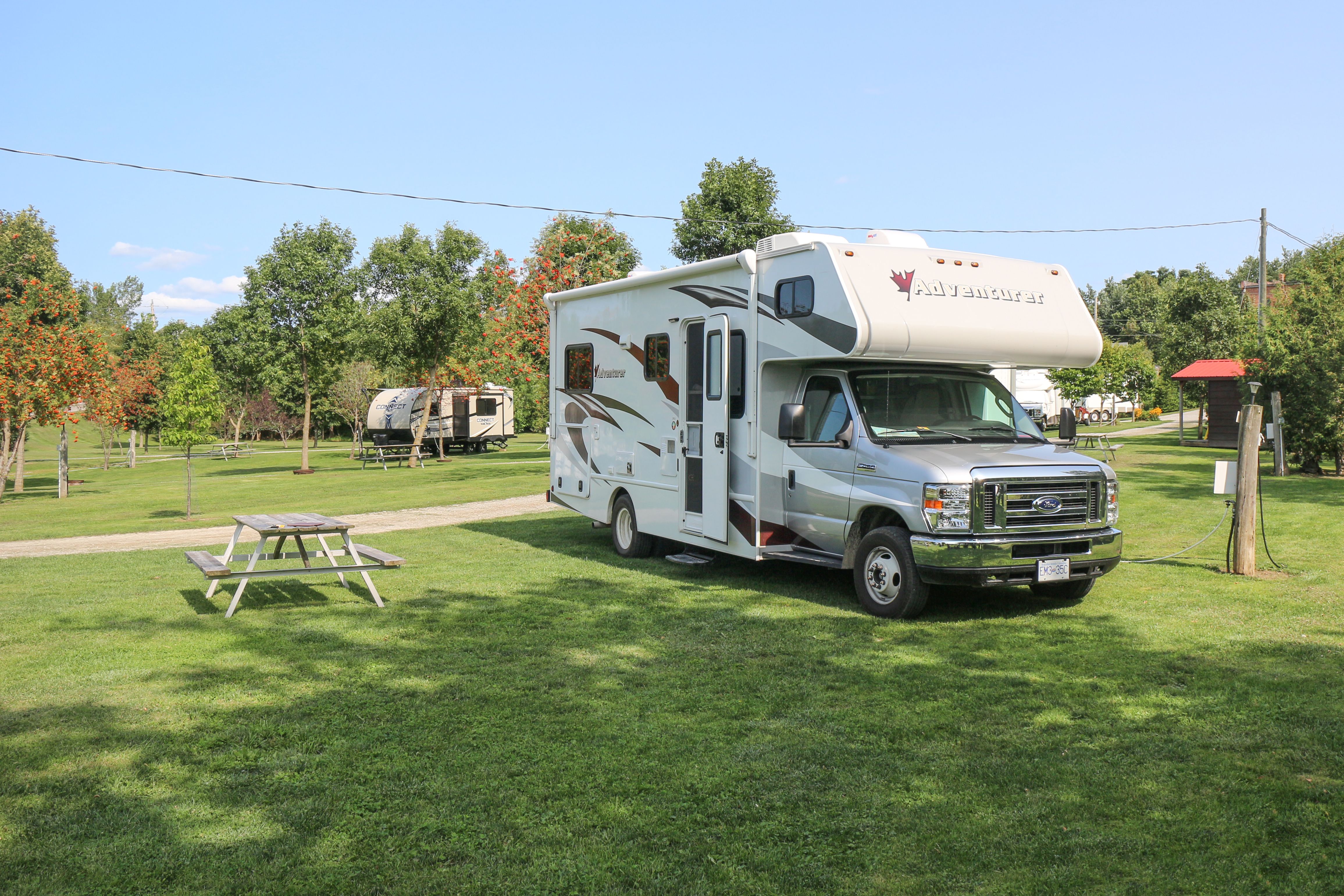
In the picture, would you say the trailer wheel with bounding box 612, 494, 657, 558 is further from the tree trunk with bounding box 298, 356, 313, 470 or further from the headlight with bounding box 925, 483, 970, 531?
the tree trunk with bounding box 298, 356, 313, 470

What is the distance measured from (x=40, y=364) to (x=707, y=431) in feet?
64.5

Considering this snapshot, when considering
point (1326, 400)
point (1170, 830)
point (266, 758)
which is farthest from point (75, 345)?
point (1326, 400)

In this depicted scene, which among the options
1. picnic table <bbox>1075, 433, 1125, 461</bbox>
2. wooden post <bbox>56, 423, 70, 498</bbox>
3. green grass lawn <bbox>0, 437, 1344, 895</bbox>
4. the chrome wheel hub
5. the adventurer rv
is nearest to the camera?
green grass lawn <bbox>0, 437, 1344, 895</bbox>

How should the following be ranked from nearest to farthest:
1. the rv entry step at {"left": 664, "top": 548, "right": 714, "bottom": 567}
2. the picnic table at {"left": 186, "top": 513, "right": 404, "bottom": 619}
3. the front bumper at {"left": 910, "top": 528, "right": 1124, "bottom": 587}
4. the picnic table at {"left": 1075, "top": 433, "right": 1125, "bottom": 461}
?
the front bumper at {"left": 910, "top": 528, "right": 1124, "bottom": 587}
the picnic table at {"left": 186, "top": 513, "right": 404, "bottom": 619}
the rv entry step at {"left": 664, "top": 548, "right": 714, "bottom": 567}
the picnic table at {"left": 1075, "top": 433, "right": 1125, "bottom": 461}

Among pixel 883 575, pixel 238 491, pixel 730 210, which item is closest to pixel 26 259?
pixel 238 491

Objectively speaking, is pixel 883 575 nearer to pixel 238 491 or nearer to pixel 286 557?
pixel 286 557

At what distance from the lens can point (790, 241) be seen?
9211 mm

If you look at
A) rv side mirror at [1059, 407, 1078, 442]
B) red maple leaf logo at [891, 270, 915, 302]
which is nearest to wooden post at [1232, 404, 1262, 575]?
rv side mirror at [1059, 407, 1078, 442]

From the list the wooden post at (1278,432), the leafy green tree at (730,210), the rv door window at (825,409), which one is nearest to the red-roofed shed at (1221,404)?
the leafy green tree at (730,210)

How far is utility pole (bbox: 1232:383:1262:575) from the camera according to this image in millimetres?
10008

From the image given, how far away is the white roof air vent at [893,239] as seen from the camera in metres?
9.32

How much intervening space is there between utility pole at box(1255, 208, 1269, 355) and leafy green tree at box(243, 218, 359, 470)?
82.9 ft

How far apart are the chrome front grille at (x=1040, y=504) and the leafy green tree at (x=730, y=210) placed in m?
25.7

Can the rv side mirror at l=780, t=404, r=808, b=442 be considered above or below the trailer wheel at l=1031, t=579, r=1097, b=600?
above
